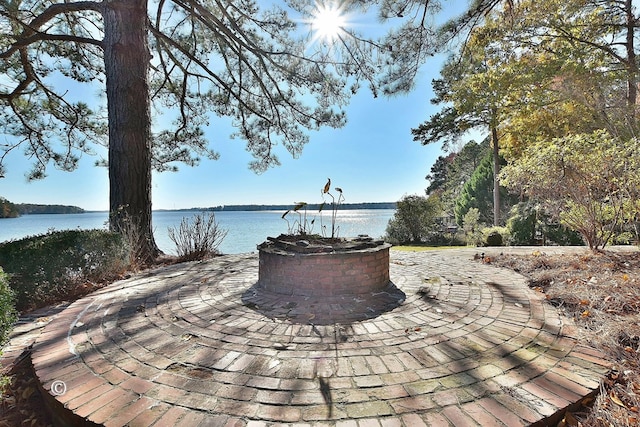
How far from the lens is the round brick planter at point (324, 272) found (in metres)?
3.04

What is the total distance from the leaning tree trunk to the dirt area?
5727mm

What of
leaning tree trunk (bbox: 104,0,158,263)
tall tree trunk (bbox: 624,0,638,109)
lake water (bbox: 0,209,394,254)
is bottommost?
lake water (bbox: 0,209,394,254)

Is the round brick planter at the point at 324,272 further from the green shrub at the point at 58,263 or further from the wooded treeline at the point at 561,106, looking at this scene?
the wooded treeline at the point at 561,106

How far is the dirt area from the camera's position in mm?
1411

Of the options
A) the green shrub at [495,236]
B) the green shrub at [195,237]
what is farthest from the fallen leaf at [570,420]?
the green shrub at [495,236]

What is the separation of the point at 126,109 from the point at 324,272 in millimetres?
4659

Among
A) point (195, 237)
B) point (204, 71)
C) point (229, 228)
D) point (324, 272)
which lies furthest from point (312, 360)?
point (229, 228)

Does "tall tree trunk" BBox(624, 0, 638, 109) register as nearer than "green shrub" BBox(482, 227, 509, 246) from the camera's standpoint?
Yes

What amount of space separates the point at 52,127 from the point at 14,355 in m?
7.84

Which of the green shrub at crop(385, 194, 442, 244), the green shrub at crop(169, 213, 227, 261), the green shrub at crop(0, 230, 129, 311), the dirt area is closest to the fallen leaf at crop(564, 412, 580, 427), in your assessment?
the dirt area

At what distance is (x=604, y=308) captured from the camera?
2447 mm

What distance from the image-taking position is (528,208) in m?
Answer: 10.4

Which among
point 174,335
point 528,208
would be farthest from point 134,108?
point 528,208

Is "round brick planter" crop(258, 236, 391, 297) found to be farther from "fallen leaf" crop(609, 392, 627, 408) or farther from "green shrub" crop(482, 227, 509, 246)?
"green shrub" crop(482, 227, 509, 246)
